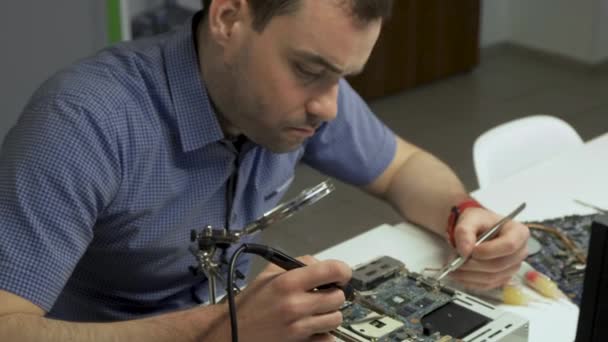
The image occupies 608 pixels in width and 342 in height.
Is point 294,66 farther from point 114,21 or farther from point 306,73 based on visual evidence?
point 114,21

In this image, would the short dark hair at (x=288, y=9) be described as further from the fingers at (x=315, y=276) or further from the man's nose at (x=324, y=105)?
the fingers at (x=315, y=276)

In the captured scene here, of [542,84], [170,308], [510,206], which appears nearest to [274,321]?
[170,308]

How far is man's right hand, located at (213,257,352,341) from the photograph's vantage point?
3.50 ft

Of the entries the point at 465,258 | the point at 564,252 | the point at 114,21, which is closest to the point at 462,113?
the point at 114,21

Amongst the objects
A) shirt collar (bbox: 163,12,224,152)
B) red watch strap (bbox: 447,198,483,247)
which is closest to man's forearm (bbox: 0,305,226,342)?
shirt collar (bbox: 163,12,224,152)

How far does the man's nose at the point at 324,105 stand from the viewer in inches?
50.5

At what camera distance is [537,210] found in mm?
1698

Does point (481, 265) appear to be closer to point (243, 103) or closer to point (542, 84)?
point (243, 103)

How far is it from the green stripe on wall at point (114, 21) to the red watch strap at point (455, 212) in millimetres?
1583

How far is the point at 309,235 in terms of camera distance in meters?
3.11

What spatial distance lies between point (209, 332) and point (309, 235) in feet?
6.53

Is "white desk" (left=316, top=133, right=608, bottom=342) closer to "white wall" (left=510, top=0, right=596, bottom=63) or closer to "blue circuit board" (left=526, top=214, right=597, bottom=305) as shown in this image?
"blue circuit board" (left=526, top=214, right=597, bottom=305)

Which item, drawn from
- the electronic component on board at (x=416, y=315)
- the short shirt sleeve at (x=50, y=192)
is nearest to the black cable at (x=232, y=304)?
the electronic component on board at (x=416, y=315)

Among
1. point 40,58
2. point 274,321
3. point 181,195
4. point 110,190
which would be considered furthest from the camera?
point 40,58
